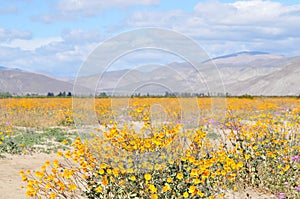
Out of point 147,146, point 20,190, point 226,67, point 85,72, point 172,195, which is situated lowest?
point 20,190

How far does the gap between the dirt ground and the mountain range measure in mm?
1476

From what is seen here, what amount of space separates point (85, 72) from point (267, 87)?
302 feet

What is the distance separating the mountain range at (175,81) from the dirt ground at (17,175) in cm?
148

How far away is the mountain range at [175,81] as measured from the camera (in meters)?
6.98

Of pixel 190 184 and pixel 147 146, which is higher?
pixel 147 146

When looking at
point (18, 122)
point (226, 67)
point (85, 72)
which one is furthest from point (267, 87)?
point (85, 72)

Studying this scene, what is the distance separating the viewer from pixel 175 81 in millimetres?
7711

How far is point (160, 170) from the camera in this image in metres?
4.73

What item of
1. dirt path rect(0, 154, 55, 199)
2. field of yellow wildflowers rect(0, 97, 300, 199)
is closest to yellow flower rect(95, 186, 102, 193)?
field of yellow wildflowers rect(0, 97, 300, 199)

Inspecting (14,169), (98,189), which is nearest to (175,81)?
(14,169)

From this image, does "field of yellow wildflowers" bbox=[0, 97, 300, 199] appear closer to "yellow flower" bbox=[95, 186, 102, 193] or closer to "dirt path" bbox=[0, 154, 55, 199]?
"yellow flower" bbox=[95, 186, 102, 193]

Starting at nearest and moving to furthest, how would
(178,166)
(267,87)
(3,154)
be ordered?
(178,166) → (3,154) → (267,87)

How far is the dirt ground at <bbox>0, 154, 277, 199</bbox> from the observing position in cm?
612

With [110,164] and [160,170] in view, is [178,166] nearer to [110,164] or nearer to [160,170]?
[160,170]
